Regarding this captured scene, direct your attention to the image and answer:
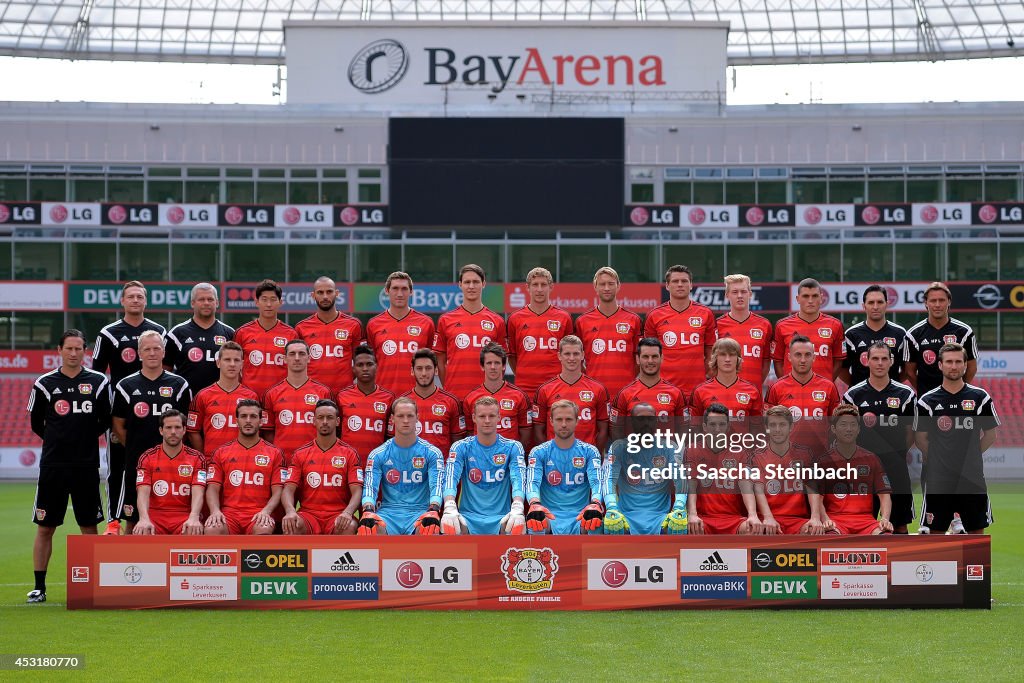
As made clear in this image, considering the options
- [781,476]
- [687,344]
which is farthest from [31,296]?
[781,476]

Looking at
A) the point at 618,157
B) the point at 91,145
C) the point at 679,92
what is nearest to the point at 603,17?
the point at 679,92

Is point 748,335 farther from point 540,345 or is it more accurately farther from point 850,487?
point 850,487

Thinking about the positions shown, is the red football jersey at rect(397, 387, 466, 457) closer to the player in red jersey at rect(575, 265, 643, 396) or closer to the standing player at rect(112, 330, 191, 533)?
the player in red jersey at rect(575, 265, 643, 396)

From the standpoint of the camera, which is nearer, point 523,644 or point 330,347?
point 523,644

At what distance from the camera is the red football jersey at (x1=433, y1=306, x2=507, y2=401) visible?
1025 cm

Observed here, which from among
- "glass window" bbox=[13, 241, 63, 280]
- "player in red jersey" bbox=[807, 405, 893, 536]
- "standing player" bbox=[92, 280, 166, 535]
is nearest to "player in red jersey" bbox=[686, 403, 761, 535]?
"player in red jersey" bbox=[807, 405, 893, 536]

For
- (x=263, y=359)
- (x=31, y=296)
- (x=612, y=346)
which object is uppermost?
(x=31, y=296)

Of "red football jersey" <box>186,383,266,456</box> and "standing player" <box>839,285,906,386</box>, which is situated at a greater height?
"standing player" <box>839,285,906,386</box>

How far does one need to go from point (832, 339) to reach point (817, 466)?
2.03 m

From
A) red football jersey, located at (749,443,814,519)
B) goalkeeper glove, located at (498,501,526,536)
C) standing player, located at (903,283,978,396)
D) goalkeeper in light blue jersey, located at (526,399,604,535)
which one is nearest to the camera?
goalkeeper glove, located at (498,501,526,536)

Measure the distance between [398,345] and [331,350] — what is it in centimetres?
59

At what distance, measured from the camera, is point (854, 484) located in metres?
8.70

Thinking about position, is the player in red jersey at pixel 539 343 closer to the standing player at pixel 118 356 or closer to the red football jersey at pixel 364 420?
the red football jersey at pixel 364 420

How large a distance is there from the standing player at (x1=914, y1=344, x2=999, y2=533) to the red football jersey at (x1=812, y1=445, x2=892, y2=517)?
58 centimetres
